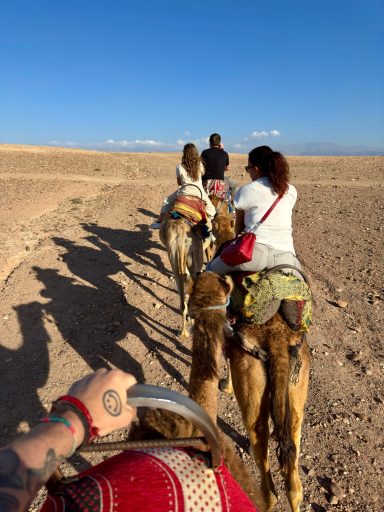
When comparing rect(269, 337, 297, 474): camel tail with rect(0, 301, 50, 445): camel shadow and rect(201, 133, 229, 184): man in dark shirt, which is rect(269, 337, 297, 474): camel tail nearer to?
rect(0, 301, 50, 445): camel shadow

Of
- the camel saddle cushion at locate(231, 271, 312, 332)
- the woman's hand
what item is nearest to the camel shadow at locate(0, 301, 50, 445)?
the camel saddle cushion at locate(231, 271, 312, 332)

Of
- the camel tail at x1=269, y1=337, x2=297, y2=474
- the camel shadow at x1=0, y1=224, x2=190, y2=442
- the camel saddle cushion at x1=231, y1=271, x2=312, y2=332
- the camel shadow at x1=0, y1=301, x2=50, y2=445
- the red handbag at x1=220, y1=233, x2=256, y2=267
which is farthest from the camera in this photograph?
the camel shadow at x1=0, y1=224, x2=190, y2=442

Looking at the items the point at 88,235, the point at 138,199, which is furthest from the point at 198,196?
the point at 138,199

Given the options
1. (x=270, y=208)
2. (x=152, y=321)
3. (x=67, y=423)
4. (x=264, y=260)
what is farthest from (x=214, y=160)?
(x=67, y=423)

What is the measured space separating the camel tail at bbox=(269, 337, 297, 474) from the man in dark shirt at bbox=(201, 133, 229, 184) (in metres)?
6.21

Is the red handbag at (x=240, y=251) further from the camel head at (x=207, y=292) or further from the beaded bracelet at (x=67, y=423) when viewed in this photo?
the beaded bracelet at (x=67, y=423)

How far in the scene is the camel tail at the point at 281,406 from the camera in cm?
A: 243

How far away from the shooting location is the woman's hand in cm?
96

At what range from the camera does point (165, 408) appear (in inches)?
40.1

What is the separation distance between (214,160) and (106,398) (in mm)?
7658

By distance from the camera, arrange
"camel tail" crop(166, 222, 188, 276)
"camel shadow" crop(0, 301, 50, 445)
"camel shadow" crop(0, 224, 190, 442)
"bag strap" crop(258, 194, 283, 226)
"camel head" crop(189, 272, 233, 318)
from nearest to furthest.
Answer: "camel head" crop(189, 272, 233, 318)
"bag strap" crop(258, 194, 283, 226)
"camel shadow" crop(0, 301, 50, 445)
"camel shadow" crop(0, 224, 190, 442)
"camel tail" crop(166, 222, 188, 276)

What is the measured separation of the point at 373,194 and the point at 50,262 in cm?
1288

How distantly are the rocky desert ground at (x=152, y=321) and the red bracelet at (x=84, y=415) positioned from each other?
10.0ft

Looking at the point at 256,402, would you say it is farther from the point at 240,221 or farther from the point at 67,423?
the point at 67,423
